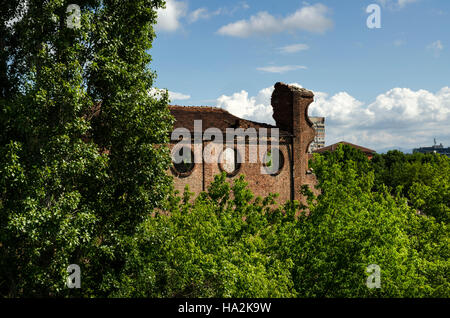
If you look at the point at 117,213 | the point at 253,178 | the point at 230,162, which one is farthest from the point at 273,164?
the point at 117,213

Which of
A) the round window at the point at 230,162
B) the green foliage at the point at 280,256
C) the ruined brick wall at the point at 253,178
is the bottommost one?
the green foliage at the point at 280,256

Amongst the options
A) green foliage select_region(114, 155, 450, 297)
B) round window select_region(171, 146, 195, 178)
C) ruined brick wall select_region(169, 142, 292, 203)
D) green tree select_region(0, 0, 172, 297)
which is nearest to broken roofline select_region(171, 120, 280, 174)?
round window select_region(171, 146, 195, 178)

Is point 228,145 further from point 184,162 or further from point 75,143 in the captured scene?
point 75,143

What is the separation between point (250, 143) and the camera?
29.2 metres

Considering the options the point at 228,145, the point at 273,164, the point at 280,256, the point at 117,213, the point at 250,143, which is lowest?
the point at 280,256

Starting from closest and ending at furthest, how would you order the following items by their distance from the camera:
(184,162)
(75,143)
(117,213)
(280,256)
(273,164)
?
1. (75,143)
2. (117,213)
3. (280,256)
4. (184,162)
5. (273,164)

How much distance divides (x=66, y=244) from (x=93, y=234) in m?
2.07

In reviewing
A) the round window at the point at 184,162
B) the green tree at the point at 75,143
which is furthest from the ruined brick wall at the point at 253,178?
the green tree at the point at 75,143

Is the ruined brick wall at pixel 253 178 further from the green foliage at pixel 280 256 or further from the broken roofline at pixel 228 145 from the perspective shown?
the green foliage at pixel 280 256

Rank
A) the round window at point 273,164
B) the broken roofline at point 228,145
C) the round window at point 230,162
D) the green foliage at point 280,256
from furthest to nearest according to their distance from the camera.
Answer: the round window at point 273,164
the round window at point 230,162
the broken roofline at point 228,145
the green foliage at point 280,256

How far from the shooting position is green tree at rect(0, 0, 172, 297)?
11.9 m

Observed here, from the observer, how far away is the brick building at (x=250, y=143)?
27.0 metres

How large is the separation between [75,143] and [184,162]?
14805 millimetres
